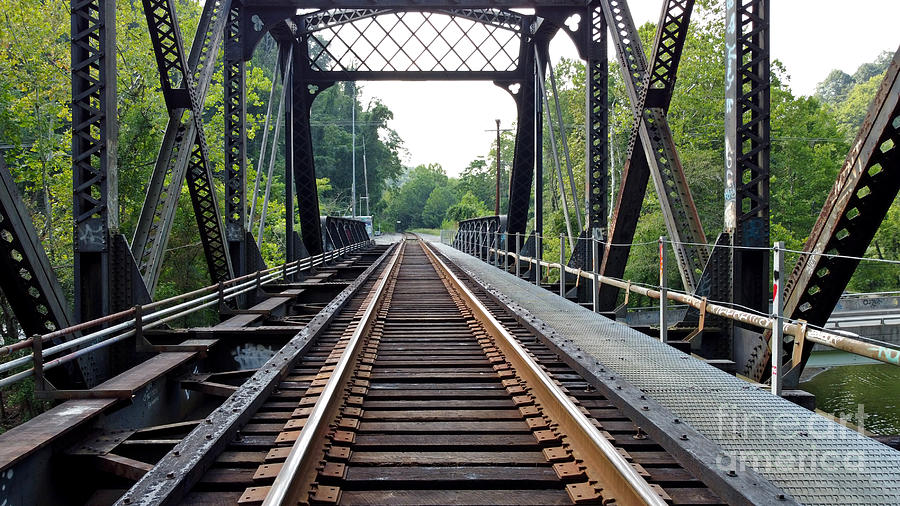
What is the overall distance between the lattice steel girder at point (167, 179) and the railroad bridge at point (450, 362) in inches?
1.7

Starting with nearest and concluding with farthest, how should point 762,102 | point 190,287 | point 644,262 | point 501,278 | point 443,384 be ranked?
point 443,384 < point 762,102 < point 501,278 < point 190,287 < point 644,262

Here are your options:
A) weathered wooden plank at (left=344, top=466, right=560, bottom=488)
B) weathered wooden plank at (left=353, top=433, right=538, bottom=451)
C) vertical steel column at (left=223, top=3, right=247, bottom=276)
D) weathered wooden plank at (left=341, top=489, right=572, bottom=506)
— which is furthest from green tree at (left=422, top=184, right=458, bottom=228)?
weathered wooden plank at (left=341, top=489, right=572, bottom=506)

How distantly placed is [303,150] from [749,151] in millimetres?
13338

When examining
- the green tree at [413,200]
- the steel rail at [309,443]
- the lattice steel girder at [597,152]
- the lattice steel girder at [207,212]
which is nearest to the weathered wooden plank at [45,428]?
the steel rail at [309,443]

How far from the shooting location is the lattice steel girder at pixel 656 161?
7.77 m

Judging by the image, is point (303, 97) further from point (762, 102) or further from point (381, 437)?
point (381, 437)

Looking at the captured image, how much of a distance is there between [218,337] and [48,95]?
1779 centimetres

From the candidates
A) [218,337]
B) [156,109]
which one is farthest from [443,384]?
[156,109]

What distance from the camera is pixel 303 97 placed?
1781 centimetres

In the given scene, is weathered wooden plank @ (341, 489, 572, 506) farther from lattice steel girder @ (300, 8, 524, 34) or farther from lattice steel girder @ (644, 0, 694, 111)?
lattice steel girder @ (300, 8, 524, 34)

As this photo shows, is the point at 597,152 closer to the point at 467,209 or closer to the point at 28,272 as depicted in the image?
the point at 28,272

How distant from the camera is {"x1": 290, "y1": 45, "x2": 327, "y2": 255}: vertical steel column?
1741 centimetres

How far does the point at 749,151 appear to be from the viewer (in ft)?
20.9

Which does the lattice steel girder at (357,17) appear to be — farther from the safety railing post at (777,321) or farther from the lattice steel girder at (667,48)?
the safety railing post at (777,321)
